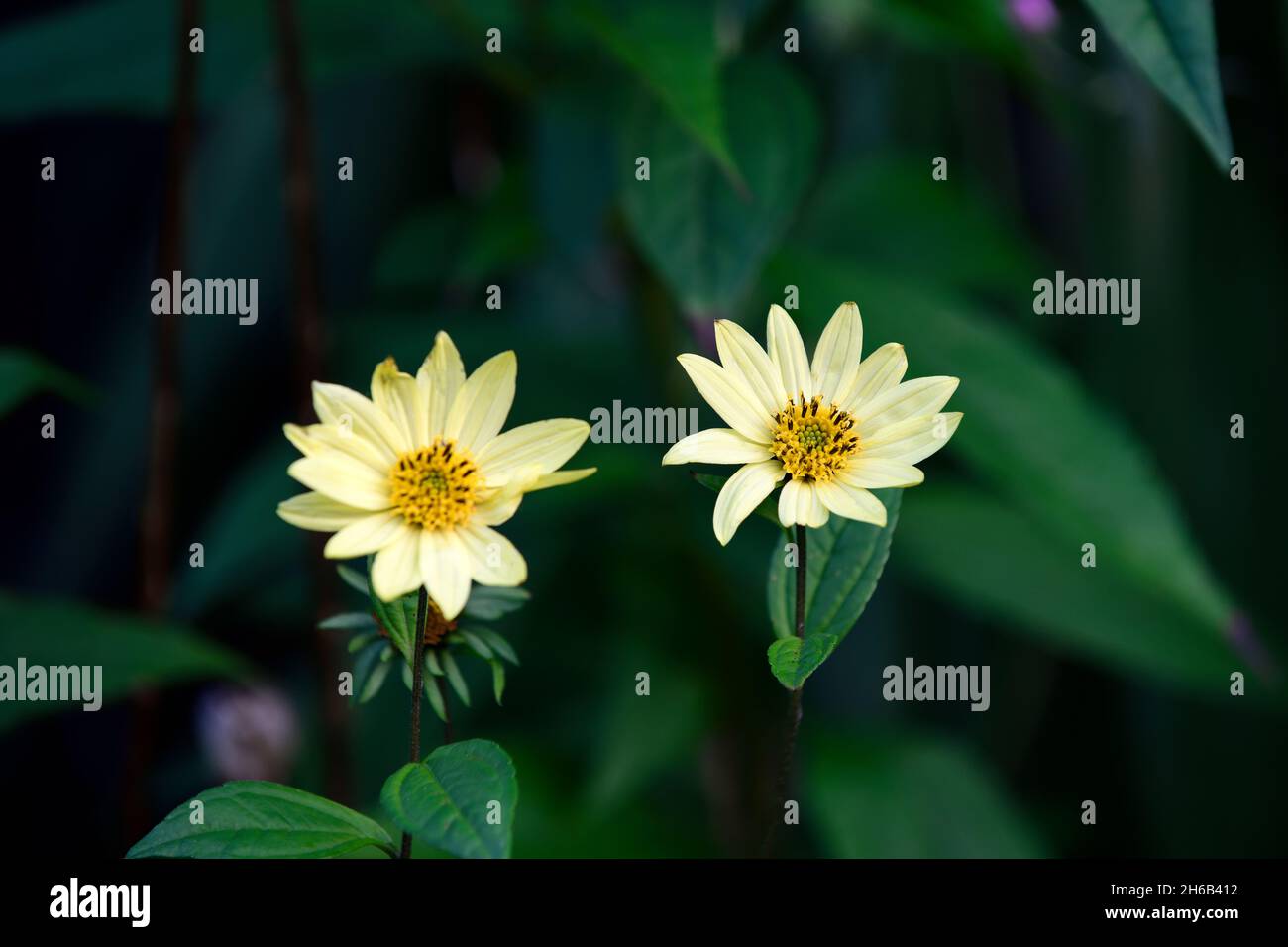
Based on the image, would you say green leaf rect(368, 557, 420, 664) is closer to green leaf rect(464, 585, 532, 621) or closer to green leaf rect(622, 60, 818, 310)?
green leaf rect(464, 585, 532, 621)

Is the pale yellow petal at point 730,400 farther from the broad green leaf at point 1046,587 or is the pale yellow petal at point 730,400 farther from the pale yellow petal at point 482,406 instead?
the broad green leaf at point 1046,587

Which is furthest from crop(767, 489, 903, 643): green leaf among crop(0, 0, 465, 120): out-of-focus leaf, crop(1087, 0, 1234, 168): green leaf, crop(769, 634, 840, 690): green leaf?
crop(0, 0, 465, 120): out-of-focus leaf

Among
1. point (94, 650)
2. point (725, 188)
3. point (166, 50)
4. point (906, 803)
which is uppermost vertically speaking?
point (166, 50)

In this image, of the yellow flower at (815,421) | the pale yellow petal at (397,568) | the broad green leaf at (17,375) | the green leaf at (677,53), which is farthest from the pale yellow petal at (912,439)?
the broad green leaf at (17,375)

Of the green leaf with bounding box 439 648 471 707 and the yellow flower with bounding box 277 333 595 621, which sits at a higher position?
the yellow flower with bounding box 277 333 595 621

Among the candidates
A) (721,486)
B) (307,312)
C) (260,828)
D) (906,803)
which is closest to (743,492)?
(721,486)

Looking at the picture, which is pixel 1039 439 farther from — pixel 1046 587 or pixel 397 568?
pixel 397 568
